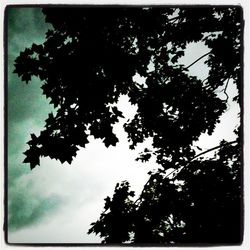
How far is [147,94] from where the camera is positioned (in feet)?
8.45

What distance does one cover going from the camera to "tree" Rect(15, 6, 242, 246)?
2236 mm

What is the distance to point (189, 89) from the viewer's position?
2535 millimetres

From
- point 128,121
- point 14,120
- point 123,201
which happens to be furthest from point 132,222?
point 14,120

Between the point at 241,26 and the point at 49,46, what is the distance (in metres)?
1.29

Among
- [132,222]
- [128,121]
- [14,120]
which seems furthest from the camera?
[128,121]

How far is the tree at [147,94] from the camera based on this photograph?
2.24m

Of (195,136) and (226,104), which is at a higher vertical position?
(226,104)

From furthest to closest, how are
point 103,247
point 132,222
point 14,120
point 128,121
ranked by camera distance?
point 128,121, point 132,222, point 14,120, point 103,247

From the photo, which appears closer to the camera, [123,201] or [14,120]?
[14,120]

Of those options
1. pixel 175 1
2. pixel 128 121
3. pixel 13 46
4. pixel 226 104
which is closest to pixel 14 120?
pixel 13 46

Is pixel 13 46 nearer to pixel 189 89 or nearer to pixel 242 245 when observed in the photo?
pixel 189 89

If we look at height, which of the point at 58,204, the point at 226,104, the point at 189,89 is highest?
the point at 189,89

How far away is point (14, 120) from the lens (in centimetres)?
205

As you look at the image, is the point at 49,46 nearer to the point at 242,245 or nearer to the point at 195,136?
the point at 195,136
